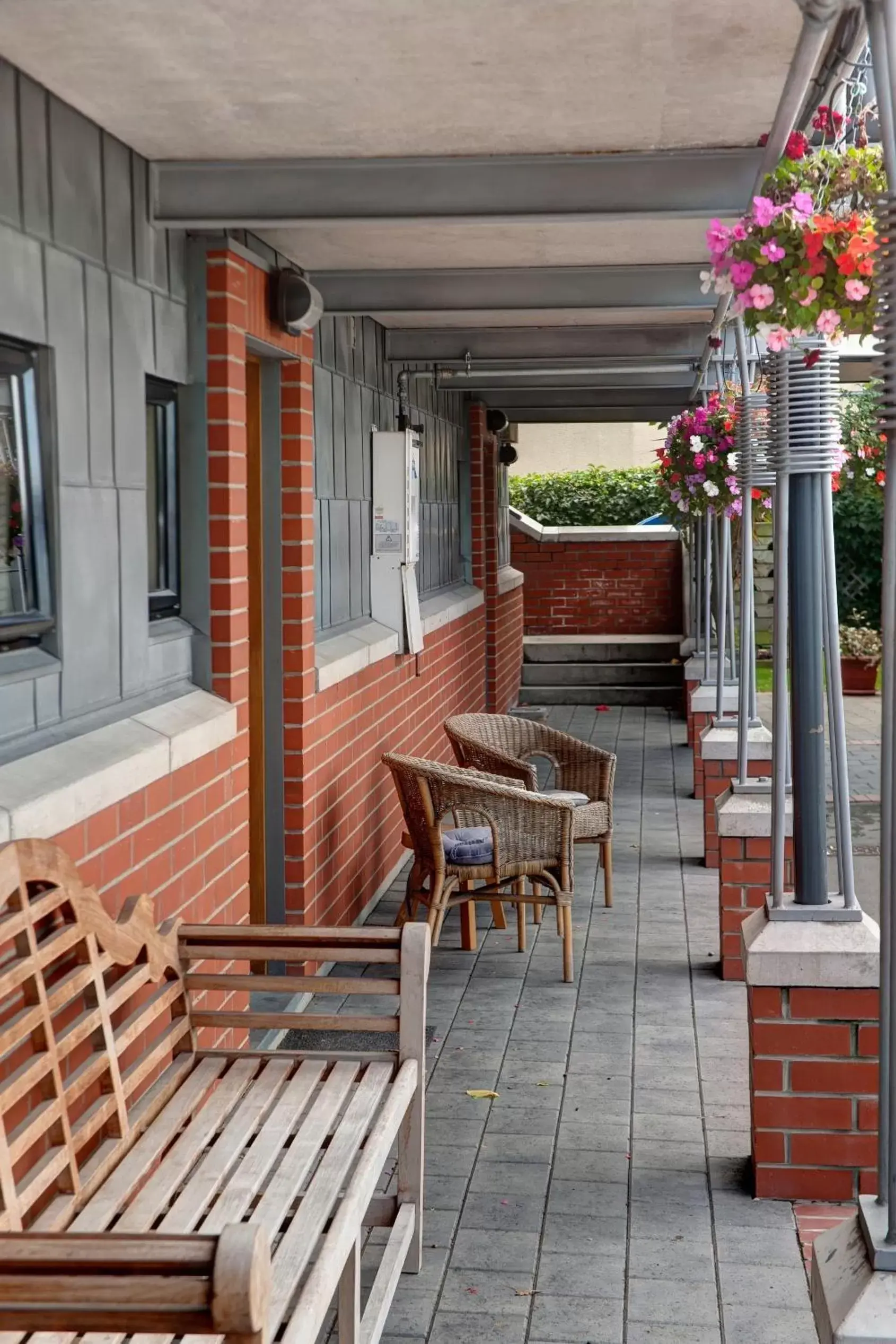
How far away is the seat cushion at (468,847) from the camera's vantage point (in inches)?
242

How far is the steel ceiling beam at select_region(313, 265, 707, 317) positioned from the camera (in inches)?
247

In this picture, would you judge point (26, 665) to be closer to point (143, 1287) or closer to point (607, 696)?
point (143, 1287)

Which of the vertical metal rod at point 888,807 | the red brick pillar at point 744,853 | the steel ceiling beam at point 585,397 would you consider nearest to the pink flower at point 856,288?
the vertical metal rod at point 888,807

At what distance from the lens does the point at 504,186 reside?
165 inches

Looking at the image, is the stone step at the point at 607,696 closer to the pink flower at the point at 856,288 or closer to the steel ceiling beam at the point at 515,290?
the steel ceiling beam at the point at 515,290

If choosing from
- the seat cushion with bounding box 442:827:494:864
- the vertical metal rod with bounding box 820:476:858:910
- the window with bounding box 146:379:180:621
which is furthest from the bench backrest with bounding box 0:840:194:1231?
the seat cushion with bounding box 442:827:494:864

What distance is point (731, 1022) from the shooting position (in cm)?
550

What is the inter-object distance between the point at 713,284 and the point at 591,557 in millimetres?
15250

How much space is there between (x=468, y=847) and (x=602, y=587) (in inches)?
481

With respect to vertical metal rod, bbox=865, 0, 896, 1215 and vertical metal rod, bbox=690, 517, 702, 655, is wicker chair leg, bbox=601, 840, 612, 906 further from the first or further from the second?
vertical metal rod, bbox=865, 0, 896, 1215

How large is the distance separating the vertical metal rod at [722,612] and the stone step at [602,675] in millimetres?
7912

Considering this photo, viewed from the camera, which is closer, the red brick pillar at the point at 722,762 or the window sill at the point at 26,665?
the window sill at the point at 26,665

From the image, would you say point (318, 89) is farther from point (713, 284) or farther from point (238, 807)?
point (238, 807)

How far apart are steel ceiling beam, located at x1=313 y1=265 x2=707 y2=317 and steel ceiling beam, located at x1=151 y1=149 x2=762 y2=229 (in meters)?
2.05
